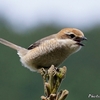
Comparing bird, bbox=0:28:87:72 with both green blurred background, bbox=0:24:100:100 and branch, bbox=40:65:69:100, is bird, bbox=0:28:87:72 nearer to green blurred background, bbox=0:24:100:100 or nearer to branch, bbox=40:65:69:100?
branch, bbox=40:65:69:100

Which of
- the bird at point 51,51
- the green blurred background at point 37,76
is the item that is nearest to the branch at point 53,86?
the bird at point 51,51

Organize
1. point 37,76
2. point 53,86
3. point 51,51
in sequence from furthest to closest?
point 37,76, point 51,51, point 53,86

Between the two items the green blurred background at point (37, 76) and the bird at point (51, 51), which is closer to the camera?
the bird at point (51, 51)

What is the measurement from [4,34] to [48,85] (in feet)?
78.9

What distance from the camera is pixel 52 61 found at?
5.25 metres

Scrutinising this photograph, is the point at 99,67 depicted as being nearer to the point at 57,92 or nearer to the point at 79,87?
the point at 79,87

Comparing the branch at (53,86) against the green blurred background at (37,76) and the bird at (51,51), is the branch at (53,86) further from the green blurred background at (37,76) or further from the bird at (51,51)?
the green blurred background at (37,76)

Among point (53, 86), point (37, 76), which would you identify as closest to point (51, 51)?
point (53, 86)

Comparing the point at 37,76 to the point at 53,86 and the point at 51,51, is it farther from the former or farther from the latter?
the point at 53,86

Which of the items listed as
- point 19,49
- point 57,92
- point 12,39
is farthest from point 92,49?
point 57,92

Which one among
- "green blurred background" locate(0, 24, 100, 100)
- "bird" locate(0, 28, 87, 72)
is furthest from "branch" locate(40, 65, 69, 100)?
"green blurred background" locate(0, 24, 100, 100)

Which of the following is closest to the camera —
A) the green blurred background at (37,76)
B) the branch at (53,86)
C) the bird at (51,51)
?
the branch at (53,86)

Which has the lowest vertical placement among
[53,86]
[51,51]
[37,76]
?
[53,86]

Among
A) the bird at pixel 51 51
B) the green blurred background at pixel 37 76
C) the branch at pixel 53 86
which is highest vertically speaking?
the green blurred background at pixel 37 76
